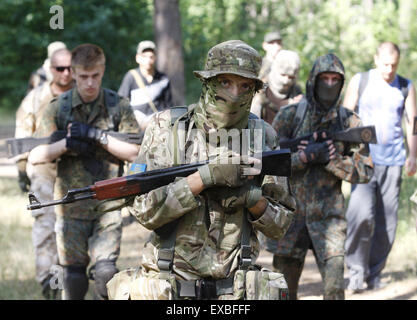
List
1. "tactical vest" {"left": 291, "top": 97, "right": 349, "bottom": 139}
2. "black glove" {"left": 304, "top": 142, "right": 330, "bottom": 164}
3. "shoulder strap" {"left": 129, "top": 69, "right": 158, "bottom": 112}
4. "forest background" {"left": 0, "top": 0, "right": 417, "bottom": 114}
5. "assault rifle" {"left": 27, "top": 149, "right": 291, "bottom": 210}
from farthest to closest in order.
Answer: "forest background" {"left": 0, "top": 0, "right": 417, "bottom": 114} → "shoulder strap" {"left": 129, "top": 69, "right": 158, "bottom": 112} → "tactical vest" {"left": 291, "top": 97, "right": 349, "bottom": 139} → "black glove" {"left": 304, "top": 142, "right": 330, "bottom": 164} → "assault rifle" {"left": 27, "top": 149, "right": 291, "bottom": 210}

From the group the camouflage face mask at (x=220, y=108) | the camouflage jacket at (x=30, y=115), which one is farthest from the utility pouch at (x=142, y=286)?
the camouflage jacket at (x=30, y=115)

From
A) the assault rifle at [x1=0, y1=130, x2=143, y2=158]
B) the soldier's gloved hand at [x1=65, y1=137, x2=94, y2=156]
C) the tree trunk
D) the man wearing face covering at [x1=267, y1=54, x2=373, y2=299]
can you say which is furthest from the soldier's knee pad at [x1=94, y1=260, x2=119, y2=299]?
the tree trunk

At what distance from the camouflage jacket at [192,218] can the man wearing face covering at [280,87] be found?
13.1 ft

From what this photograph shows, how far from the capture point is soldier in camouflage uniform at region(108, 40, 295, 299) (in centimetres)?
389

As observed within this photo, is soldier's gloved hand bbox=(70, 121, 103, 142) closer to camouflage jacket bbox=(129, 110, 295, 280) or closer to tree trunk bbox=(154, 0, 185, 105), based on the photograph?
camouflage jacket bbox=(129, 110, 295, 280)

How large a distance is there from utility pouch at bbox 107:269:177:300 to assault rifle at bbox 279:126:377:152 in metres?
2.42

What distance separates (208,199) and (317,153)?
7.42 feet

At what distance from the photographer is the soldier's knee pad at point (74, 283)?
245 inches

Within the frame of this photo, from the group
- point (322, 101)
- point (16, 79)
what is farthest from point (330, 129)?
point (16, 79)

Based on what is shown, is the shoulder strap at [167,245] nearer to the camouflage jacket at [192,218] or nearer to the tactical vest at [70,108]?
the camouflage jacket at [192,218]

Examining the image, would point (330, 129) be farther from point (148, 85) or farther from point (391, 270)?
point (148, 85)

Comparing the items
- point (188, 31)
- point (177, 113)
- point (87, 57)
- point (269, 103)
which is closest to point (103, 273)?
point (87, 57)

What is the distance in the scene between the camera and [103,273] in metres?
5.89
